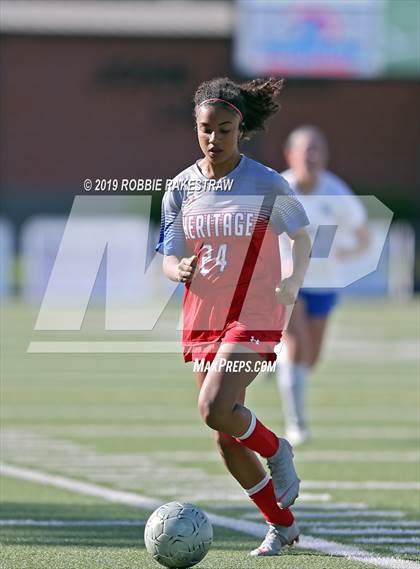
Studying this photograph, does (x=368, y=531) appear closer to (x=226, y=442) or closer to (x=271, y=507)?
(x=271, y=507)

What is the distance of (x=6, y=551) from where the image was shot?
21.0 feet

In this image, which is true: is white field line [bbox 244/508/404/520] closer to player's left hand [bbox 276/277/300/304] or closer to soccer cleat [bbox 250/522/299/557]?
soccer cleat [bbox 250/522/299/557]

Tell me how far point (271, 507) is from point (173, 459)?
3.68m

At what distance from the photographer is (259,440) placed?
638 centimetres

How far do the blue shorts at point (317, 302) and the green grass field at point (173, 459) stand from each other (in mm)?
964

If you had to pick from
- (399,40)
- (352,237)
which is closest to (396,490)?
(352,237)

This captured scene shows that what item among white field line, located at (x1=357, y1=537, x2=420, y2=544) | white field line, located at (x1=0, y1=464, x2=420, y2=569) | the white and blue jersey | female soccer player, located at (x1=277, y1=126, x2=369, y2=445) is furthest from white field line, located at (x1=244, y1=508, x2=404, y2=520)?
the white and blue jersey

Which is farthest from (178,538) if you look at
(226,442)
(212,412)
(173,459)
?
(173,459)

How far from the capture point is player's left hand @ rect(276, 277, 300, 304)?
6.43m

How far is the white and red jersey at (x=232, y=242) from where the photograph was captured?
649 centimetres

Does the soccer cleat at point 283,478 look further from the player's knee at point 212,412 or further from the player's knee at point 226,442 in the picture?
the player's knee at point 212,412

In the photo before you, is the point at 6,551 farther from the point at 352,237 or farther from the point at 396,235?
the point at 396,235

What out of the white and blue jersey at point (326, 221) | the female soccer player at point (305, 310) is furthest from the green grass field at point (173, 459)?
the white and blue jersey at point (326, 221)

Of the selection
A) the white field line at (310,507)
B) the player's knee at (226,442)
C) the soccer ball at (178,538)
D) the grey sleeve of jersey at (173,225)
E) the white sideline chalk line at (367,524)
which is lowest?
the white field line at (310,507)
